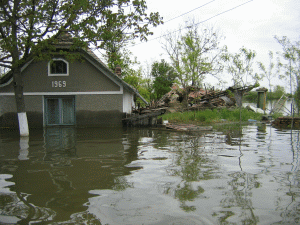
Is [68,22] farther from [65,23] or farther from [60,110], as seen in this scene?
[60,110]

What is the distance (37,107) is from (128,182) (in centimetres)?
1518

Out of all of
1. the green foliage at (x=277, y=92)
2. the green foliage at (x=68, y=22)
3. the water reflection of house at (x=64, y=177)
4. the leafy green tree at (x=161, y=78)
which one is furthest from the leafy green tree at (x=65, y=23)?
the leafy green tree at (x=161, y=78)

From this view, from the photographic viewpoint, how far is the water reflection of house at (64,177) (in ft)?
14.0

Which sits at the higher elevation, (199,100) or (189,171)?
(199,100)

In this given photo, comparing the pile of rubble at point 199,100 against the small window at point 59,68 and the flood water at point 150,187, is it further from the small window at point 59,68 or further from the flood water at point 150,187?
the flood water at point 150,187

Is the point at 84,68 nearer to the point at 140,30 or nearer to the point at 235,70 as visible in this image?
the point at 140,30

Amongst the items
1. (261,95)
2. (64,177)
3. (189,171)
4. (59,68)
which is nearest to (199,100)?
(261,95)

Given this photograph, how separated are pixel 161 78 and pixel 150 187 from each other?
4448 centimetres

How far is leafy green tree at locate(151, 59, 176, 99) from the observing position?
4789 cm

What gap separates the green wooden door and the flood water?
35.5ft

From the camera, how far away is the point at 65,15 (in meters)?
13.2

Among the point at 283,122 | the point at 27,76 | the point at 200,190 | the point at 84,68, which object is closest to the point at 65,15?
the point at 84,68

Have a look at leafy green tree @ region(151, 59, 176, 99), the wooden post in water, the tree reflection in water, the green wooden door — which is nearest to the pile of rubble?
the wooden post in water

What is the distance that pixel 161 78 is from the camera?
48969mm
